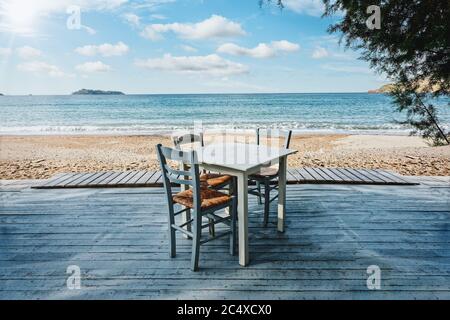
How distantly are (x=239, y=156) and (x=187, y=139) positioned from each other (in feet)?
3.09

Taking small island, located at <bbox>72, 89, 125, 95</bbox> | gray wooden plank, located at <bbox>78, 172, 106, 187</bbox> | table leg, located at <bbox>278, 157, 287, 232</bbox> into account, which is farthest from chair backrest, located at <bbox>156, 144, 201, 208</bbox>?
small island, located at <bbox>72, 89, 125, 95</bbox>

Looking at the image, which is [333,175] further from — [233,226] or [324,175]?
[233,226]

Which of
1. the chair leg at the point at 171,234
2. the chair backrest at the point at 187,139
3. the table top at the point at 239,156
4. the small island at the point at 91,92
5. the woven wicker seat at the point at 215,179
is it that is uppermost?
the small island at the point at 91,92

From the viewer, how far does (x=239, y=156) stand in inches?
101

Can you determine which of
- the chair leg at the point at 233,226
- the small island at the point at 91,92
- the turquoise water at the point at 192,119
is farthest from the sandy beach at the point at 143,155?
the small island at the point at 91,92

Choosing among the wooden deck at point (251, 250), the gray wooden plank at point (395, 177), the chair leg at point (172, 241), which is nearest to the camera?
the wooden deck at point (251, 250)

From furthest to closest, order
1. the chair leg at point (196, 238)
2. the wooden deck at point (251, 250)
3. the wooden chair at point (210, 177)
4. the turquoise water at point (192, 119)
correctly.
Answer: the turquoise water at point (192, 119)
the wooden chair at point (210, 177)
the chair leg at point (196, 238)
the wooden deck at point (251, 250)

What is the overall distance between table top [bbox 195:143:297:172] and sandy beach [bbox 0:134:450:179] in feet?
14.7

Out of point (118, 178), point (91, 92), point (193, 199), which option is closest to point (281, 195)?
point (193, 199)

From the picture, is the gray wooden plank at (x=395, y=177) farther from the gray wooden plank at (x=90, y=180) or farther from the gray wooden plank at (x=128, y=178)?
the gray wooden plank at (x=90, y=180)

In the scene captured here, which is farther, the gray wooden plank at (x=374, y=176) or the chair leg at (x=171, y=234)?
the gray wooden plank at (x=374, y=176)

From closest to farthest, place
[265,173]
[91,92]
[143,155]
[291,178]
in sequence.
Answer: [265,173], [291,178], [143,155], [91,92]

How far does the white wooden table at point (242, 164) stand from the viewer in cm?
218
